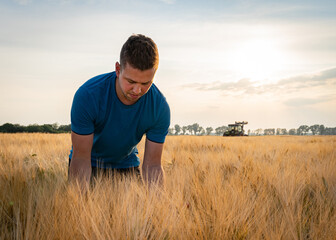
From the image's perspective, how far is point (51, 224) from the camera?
1.20 m

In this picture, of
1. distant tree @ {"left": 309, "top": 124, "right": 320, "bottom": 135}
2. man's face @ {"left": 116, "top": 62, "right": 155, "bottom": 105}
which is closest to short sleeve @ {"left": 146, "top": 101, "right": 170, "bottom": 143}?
man's face @ {"left": 116, "top": 62, "right": 155, "bottom": 105}

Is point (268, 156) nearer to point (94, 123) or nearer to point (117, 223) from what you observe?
point (94, 123)

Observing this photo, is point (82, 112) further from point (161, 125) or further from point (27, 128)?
point (27, 128)

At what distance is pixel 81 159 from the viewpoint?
200 centimetres

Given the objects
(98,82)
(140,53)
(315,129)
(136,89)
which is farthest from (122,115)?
(315,129)

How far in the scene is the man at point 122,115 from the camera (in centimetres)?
186

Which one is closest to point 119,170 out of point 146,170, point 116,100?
Result: point 146,170

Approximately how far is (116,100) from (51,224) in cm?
124

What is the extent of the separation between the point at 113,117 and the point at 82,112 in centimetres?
30

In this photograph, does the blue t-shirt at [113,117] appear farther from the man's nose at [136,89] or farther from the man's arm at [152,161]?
the man's nose at [136,89]

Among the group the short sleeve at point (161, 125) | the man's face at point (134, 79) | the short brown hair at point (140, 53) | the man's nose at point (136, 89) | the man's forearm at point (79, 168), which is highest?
the short brown hair at point (140, 53)

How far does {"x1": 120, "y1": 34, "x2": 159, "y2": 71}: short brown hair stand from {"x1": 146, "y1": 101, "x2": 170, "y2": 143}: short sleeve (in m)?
0.54

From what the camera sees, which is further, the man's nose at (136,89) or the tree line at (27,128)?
the tree line at (27,128)

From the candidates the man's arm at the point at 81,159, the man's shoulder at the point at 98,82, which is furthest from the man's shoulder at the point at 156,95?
the man's arm at the point at 81,159
